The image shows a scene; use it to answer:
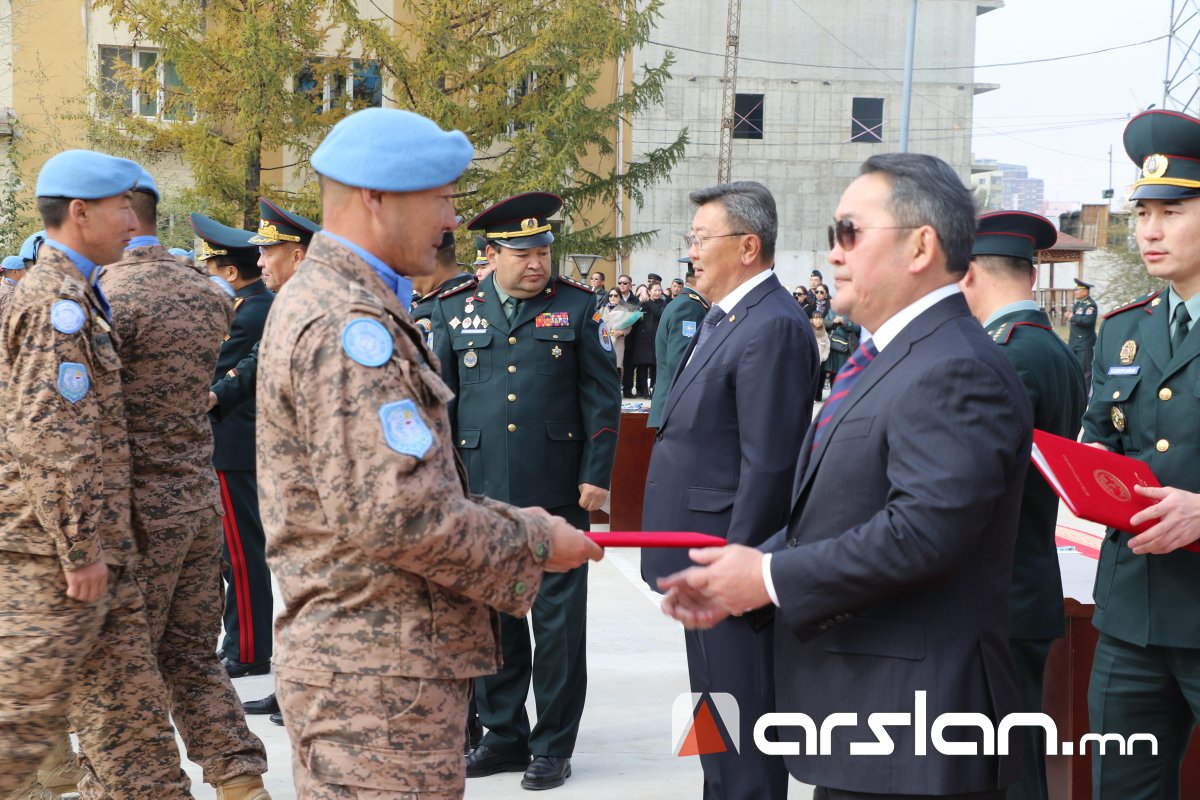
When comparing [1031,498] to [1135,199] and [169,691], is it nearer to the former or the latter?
[1135,199]

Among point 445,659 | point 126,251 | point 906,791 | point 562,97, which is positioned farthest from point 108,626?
point 562,97

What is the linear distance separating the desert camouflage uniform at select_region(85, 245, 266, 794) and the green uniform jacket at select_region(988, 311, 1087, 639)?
8.37 feet

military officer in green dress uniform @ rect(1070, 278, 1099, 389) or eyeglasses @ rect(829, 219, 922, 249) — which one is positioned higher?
eyeglasses @ rect(829, 219, 922, 249)

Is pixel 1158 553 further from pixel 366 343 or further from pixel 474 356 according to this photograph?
pixel 474 356

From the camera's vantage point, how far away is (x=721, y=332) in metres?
3.76

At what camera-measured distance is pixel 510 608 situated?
234cm

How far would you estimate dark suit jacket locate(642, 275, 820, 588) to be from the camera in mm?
3533

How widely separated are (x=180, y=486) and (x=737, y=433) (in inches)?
71.7

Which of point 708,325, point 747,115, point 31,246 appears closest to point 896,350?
point 708,325

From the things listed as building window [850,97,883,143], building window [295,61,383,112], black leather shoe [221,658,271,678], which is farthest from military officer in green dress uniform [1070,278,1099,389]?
building window [850,97,883,143]

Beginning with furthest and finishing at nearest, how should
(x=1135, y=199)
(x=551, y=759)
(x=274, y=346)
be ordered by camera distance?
(x=551, y=759)
(x=1135, y=199)
(x=274, y=346)

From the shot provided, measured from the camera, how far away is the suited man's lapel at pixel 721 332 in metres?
3.74

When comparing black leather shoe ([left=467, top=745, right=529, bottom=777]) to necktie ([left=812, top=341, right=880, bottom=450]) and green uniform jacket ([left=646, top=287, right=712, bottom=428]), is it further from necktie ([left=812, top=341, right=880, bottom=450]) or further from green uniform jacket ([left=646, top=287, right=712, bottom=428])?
green uniform jacket ([left=646, top=287, right=712, bottom=428])

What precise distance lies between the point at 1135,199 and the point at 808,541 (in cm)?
164
